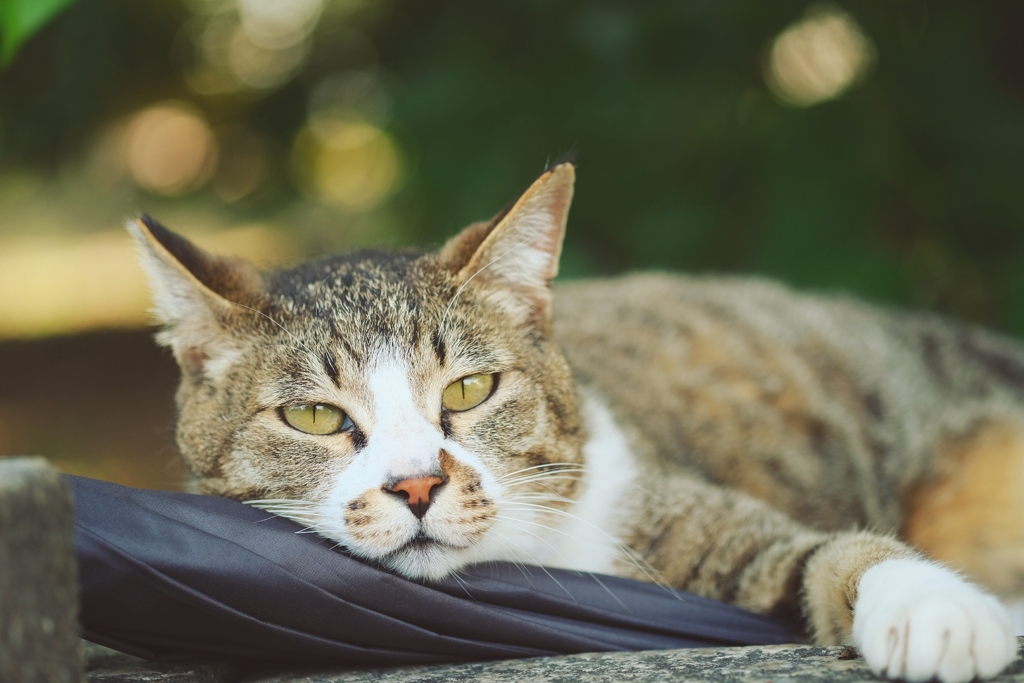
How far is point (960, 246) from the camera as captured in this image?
4094 mm

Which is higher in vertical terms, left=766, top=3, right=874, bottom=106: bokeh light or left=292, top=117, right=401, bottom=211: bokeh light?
left=292, top=117, right=401, bottom=211: bokeh light

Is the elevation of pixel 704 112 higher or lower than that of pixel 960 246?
higher

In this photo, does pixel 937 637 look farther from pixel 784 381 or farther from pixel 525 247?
Result: pixel 784 381

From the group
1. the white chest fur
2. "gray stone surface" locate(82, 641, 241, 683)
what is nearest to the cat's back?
the white chest fur

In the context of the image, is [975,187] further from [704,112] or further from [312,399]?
→ [312,399]

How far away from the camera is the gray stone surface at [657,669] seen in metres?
1.50

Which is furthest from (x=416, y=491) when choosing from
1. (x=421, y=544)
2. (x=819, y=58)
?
(x=819, y=58)

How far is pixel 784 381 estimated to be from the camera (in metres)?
3.12

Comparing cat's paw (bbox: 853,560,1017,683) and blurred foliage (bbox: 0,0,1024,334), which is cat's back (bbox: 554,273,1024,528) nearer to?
blurred foliage (bbox: 0,0,1024,334)

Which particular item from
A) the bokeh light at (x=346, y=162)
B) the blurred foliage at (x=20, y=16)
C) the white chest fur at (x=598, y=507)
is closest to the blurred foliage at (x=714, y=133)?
the bokeh light at (x=346, y=162)

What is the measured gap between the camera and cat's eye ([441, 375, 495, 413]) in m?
2.09

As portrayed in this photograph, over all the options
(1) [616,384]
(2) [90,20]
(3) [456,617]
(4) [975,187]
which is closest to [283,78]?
(2) [90,20]

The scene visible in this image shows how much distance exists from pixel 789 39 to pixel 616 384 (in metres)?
2.04

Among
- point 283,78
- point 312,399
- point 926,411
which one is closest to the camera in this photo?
point 312,399
